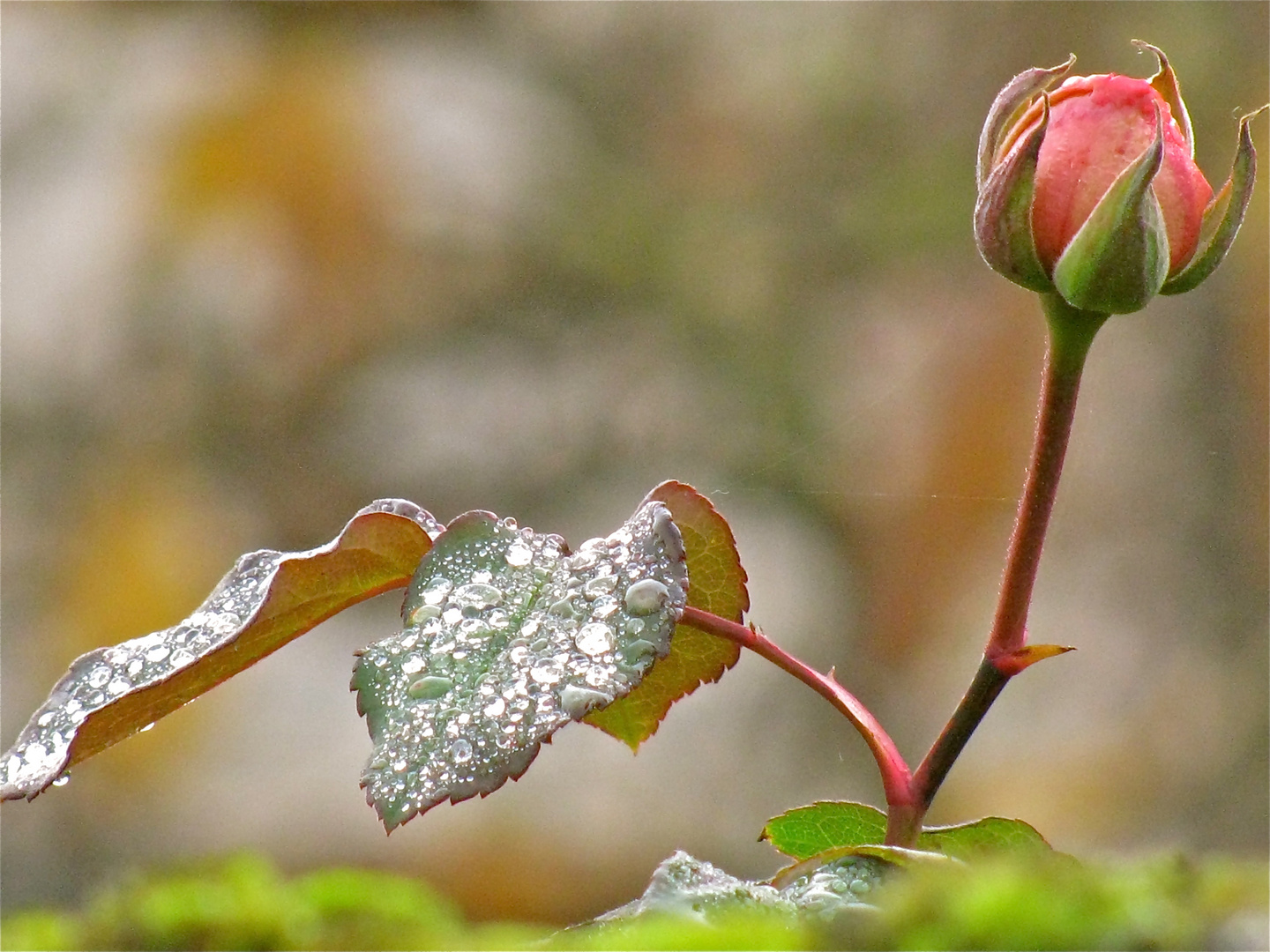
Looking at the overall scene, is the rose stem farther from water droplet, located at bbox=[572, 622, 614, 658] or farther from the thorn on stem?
water droplet, located at bbox=[572, 622, 614, 658]

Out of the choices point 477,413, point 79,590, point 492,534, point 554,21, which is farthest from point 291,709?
point 492,534

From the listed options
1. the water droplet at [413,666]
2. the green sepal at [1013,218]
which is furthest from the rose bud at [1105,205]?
the water droplet at [413,666]

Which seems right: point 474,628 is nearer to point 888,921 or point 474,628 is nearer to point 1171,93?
point 888,921

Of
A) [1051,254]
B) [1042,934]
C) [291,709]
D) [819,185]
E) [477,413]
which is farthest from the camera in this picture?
[819,185]

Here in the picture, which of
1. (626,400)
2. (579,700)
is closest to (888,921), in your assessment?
(579,700)

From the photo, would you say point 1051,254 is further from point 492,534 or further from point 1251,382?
point 1251,382

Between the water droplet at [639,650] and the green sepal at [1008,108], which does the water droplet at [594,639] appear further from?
the green sepal at [1008,108]

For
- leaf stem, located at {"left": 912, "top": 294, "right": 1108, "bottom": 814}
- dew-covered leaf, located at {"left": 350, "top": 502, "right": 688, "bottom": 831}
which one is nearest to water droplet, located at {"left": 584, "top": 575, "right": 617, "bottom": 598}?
dew-covered leaf, located at {"left": 350, "top": 502, "right": 688, "bottom": 831}
